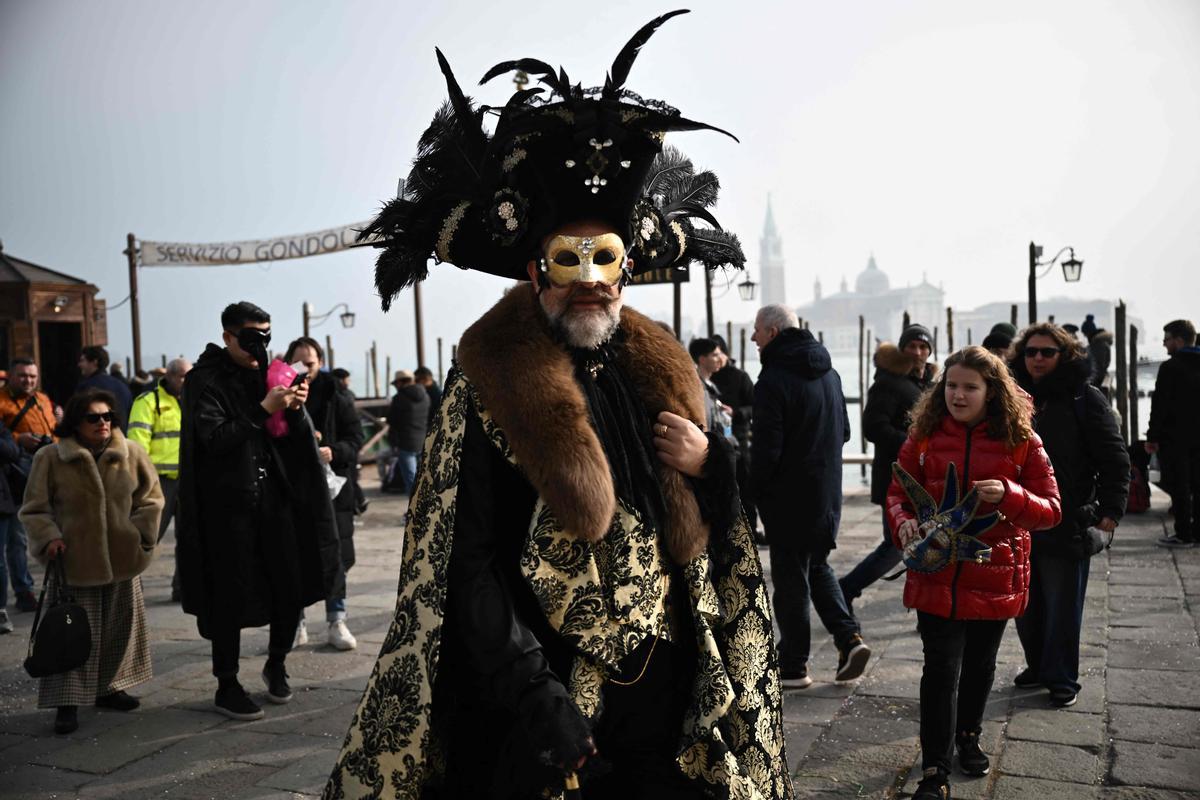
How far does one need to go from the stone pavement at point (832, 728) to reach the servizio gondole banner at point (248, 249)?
992 cm

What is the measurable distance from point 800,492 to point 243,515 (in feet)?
8.50

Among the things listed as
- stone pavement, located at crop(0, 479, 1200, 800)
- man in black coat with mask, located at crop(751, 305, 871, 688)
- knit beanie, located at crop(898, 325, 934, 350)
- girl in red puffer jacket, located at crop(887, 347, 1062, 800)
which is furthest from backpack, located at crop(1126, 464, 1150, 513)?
girl in red puffer jacket, located at crop(887, 347, 1062, 800)

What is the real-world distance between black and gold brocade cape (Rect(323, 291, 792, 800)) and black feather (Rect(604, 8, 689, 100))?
66 cm

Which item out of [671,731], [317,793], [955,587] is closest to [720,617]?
[671,731]

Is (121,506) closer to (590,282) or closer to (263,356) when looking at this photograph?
(263,356)

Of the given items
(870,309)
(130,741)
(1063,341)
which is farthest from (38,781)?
(870,309)

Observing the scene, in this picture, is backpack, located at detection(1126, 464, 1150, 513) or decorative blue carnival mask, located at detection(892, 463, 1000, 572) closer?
decorative blue carnival mask, located at detection(892, 463, 1000, 572)

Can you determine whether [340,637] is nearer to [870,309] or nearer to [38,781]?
[38,781]

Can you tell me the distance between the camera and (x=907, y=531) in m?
3.50

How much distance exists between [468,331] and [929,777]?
2.26 meters

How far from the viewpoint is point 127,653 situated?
484 cm

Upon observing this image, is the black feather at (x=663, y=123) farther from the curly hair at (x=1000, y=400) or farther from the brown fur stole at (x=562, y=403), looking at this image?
the curly hair at (x=1000, y=400)

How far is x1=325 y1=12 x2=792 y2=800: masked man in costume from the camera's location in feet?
7.04

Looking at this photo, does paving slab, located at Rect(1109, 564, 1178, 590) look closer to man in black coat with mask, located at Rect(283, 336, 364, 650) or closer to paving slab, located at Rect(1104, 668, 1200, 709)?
paving slab, located at Rect(1104, 668, 1200, 709)
